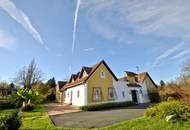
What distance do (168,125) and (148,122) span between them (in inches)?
52.0

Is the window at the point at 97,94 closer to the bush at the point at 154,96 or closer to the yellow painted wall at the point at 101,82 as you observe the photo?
the yellow painted wall at the point at 101,82

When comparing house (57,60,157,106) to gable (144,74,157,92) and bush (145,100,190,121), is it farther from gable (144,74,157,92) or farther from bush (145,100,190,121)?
bush (145,100,190,121)

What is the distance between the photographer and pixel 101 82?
95.9 feet

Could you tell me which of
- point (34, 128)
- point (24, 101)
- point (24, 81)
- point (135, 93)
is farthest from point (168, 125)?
point (24, 81)

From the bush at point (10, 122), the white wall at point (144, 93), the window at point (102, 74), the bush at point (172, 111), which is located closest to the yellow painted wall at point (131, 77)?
the white wall at point (144, 93)

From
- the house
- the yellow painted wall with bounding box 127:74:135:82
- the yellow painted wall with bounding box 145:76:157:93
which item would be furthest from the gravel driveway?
the yellow painted wall with bounding box 145:76:157:93

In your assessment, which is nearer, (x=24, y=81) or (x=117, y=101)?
(x=117, y=101)

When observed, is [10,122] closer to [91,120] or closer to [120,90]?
[91,120]

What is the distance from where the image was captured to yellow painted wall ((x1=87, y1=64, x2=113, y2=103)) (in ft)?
90.9

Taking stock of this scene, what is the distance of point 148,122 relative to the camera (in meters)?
10.9

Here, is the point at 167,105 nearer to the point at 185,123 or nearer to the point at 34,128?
the point at 185,123

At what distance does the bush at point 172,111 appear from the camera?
1066cm

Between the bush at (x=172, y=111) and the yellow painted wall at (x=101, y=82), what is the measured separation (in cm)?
1550

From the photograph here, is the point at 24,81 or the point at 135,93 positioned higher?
the point at 24,81
